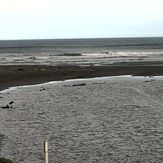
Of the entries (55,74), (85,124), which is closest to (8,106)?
(85,124)

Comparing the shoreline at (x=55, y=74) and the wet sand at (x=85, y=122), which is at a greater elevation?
the wet sand at (x=85, y=122)

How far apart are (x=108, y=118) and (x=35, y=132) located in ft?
13.7

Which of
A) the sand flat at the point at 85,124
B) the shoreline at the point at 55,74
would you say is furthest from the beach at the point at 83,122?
the shoreline at the point at 55,74

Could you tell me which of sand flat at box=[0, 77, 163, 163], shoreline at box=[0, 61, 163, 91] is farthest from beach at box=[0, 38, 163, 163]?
shoreline at box=[0, 61, 163, 91]

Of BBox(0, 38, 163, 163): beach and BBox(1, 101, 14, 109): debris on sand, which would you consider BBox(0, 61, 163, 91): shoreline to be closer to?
BBox(0, 38, 163, 163): beach

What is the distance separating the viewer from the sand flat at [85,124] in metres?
15.3

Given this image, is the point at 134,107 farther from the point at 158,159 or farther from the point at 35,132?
the point at 158,159

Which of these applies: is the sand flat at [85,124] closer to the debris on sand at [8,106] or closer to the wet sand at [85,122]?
the wet sand at [85,122]

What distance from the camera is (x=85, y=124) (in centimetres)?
2016

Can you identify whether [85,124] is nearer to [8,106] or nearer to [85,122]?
[85,122]

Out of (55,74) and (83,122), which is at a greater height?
(83,122)

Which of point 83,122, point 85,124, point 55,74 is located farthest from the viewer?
point 55,74

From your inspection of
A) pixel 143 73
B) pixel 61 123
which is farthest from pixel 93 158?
pixel 143 73

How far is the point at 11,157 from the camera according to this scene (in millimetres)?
14906
